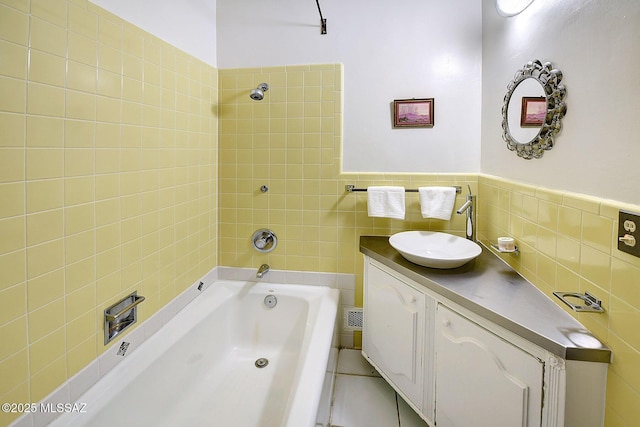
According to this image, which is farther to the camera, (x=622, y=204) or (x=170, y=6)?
(x=170, y=6)

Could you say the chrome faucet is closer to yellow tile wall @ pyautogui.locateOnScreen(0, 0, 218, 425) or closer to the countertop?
yellow tile wall @ pyautogui.locateOnScreen(0, 0, 218, 425)

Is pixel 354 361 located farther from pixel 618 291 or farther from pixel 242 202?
pixel 618 291

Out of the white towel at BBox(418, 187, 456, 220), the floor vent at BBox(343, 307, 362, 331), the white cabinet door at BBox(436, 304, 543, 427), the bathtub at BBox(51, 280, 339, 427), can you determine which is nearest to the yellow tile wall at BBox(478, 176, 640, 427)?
the white cabinet door at BBox(436, 304, 543, 427)

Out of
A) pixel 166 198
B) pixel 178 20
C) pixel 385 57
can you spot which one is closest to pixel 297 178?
pixel 166 198

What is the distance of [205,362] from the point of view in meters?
1.80

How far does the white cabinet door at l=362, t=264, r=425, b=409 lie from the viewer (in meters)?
1.51

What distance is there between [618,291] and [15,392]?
5.77 ft

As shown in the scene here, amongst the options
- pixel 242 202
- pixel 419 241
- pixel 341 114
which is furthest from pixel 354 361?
pixel 341 114

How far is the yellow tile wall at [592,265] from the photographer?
2.69 feet

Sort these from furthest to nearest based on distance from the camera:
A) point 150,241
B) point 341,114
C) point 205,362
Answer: point 341,114 → point 205,362 → point 150,241

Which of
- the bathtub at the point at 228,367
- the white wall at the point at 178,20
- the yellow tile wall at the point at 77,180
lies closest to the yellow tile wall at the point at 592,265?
the bathtub at the point at 228,367

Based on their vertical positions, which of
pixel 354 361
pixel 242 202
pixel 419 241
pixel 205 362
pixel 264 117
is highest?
pixel 264 117

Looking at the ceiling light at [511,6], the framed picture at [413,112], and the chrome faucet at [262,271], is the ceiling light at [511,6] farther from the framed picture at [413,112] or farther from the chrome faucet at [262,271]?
the chrome faucet at [262,271]

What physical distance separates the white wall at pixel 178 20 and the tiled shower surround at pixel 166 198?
0.06 m
